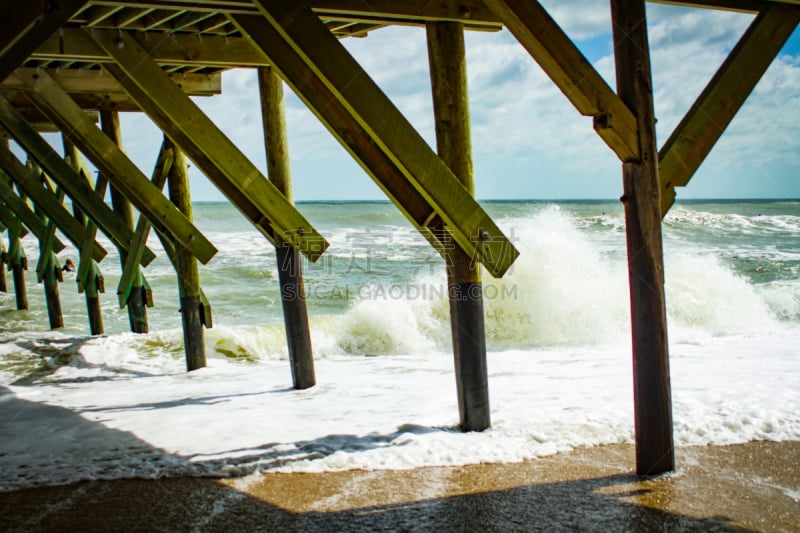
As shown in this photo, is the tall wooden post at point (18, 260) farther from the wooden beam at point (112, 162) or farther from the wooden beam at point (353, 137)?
the wooden beam at point (353, 137)

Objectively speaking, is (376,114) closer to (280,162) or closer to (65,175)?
(280,162)

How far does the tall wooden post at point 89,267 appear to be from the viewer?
866cm

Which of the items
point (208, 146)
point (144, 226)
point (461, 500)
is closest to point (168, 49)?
point (208, 146)

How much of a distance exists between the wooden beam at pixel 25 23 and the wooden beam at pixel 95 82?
13.9 feet

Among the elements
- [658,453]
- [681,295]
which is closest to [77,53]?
[658,453]

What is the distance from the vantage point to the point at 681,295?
12.1m

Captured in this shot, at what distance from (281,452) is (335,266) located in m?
17.3

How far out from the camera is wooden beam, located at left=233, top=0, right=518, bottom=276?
321 centimetres

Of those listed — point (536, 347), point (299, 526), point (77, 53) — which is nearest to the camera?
point (299, 526)

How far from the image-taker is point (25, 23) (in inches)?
76.5

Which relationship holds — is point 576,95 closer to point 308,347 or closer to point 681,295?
point 308,347

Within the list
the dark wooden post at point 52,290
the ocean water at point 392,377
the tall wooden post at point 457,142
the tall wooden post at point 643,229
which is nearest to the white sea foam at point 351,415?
the ocean water at point 392,377

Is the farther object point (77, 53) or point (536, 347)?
point (536, 347)

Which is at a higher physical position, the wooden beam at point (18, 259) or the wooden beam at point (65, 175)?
Result: the wooden beam at point (65, 175)
